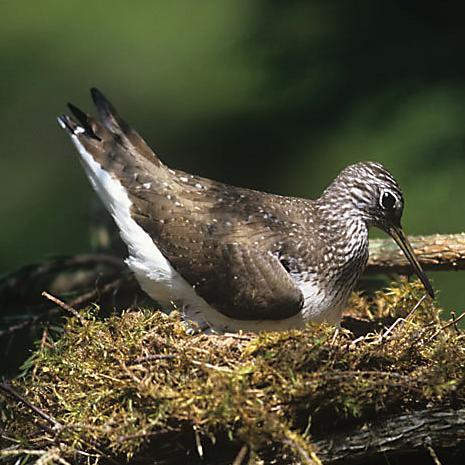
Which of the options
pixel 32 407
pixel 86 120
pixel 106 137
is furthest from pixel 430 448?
pixel 86 120

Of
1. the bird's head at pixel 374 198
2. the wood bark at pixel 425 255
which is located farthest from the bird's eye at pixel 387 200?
the wood bark at pixel 425 255

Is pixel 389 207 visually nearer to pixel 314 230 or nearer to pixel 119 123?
pixel 314 230

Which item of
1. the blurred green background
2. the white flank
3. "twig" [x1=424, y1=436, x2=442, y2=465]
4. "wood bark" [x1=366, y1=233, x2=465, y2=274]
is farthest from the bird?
the blurred green background

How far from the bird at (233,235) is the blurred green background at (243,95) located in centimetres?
200

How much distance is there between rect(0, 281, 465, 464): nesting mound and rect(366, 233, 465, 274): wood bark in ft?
3.29

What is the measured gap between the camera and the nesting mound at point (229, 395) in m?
3.82

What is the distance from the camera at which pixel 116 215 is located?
16.3 feet

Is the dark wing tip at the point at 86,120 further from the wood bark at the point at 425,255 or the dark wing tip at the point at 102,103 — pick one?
the wood bark at the point at 425,255

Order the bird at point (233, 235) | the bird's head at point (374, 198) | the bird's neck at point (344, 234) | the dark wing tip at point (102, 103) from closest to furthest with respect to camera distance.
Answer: the bird at point (233, 235), the bird's neck at point (344, 234), the bird's head at point (374, 198), the dark wing tip at point (102, 103)

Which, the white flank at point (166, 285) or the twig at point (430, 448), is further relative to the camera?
the white flank at point (166, 285)

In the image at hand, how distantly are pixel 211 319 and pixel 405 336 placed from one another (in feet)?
2.89

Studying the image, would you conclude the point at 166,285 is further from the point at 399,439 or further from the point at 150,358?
the point at 399,439

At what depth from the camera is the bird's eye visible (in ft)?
16.3

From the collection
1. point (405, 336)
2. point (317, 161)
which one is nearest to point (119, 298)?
point (405, 336)
